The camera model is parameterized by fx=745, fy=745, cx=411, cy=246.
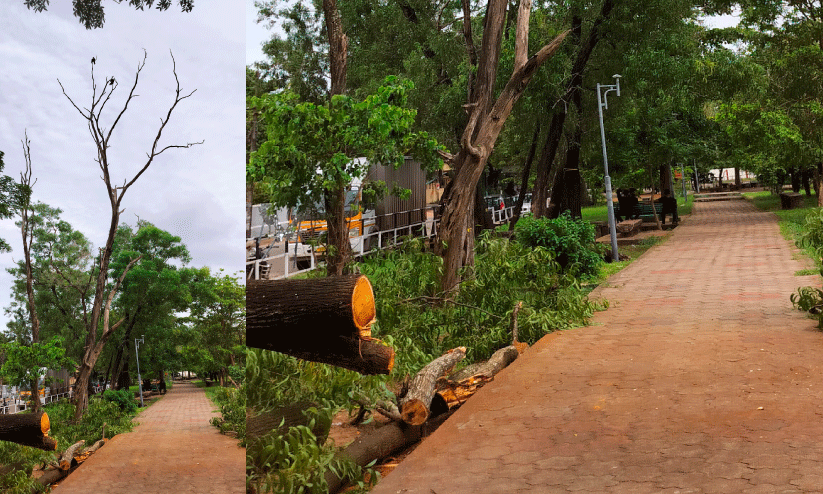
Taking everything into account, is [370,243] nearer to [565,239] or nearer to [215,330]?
[565,239]

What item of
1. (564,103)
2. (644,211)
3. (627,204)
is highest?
(564,103)

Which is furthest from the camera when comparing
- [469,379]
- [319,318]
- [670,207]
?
[670,207]

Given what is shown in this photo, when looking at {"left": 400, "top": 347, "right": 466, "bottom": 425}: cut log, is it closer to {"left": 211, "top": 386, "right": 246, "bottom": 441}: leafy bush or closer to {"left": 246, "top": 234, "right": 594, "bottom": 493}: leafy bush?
{"left": 246, "top": 234, "right": 594, "bottom": 493}: leafy bush

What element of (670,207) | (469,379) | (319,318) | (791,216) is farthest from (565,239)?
(670,207)

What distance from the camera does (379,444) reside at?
3.28 m

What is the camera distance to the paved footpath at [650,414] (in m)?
2.64

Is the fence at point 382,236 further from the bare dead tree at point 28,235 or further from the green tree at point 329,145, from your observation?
the bare dead tree at point 28,235

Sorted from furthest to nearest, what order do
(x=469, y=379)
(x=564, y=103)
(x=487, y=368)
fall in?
(x=564, y=103) < (x=487, y=368) < (x=469, y=379)

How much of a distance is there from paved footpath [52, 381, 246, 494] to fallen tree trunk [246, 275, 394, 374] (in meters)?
0.26

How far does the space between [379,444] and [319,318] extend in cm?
188

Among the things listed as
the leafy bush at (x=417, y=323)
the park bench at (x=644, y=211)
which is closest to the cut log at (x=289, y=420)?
the leafy bush at (x=417, y=323)

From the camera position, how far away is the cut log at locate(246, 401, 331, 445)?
2653 mm

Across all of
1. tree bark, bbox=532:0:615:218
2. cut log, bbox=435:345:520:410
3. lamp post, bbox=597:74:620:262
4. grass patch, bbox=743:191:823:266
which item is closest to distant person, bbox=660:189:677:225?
grass patch, bbox=743:191:823:266

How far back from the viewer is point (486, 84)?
6.29m
